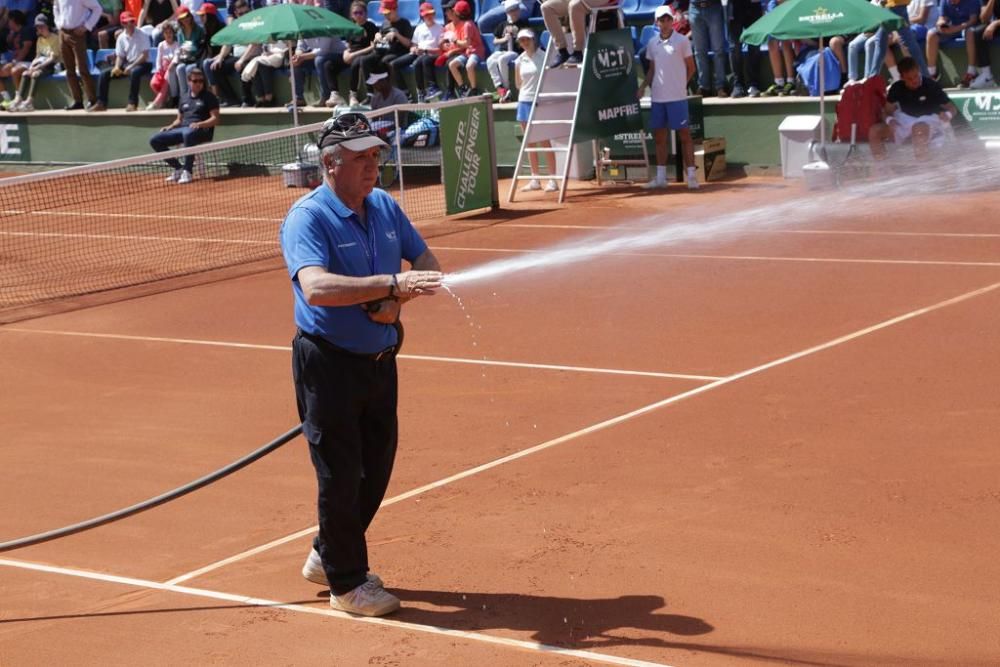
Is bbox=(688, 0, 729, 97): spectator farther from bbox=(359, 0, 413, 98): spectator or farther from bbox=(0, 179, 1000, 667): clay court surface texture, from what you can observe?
bbox=(0, 179, 1000, 667): clay court surface texture

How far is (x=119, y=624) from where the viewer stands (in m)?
6.09

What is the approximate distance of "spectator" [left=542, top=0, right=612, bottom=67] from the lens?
20.8 m

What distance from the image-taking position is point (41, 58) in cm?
3116

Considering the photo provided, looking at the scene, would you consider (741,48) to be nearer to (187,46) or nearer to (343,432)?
(187,46)

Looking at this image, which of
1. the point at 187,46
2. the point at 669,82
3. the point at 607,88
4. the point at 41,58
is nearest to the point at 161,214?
the point at 187,46

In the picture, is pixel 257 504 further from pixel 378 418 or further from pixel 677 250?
pixel 677 250

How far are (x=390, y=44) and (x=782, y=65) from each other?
7.00 meters

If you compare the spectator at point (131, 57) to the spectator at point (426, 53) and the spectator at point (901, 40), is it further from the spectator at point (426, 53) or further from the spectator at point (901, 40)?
the spectator at point (901, 40)

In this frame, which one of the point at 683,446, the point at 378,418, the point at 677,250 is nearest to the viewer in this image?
the point at 378,418

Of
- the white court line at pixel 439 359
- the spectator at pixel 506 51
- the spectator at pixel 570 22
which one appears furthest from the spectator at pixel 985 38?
the white court line at pixel 439 359

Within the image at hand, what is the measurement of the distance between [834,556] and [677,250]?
31.9 ft

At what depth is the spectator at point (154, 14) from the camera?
29.8 metres

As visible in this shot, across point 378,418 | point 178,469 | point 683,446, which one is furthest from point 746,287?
point 378,418

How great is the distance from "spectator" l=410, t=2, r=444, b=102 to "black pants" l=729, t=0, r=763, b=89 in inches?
204
